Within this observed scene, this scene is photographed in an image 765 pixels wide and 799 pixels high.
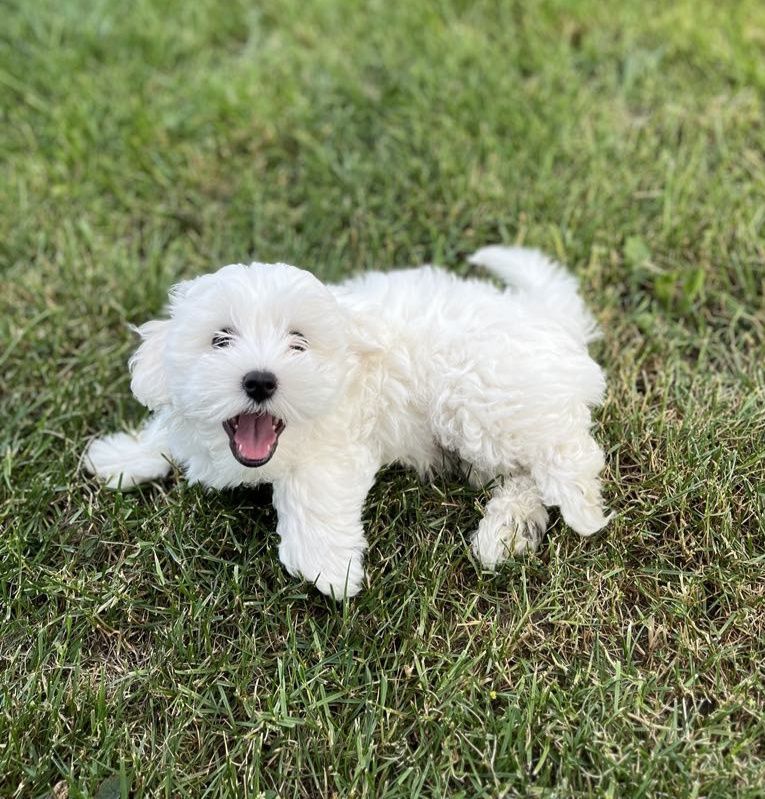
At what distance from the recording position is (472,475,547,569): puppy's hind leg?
2705mm

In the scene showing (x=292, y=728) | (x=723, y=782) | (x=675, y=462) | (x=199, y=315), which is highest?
(x=199, y=315)

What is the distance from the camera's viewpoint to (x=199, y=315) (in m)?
2.40

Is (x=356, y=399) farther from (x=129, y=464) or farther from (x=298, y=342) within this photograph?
(x=129, y=464)

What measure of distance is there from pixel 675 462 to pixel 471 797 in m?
1.31

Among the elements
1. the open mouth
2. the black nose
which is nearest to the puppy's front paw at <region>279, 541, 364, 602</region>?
the open mouth

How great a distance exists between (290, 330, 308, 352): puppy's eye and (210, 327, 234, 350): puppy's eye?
0.57 ft

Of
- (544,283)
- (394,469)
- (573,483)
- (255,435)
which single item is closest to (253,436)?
(255,435)

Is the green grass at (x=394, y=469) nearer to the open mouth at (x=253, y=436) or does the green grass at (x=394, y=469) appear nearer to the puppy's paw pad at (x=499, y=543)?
the puppy's paw pad at (x=499, y=543)

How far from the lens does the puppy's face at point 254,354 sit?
2332 millimetres

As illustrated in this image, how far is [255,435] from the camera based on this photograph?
244 centimetres

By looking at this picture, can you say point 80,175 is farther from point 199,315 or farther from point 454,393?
point 454,393

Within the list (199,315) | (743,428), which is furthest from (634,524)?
(199,315)

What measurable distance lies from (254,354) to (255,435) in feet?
0.83

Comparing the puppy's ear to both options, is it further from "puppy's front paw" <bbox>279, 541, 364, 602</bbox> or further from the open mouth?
"puppy's front paw" <bbox>279, 541, 364, 602</bbox>
